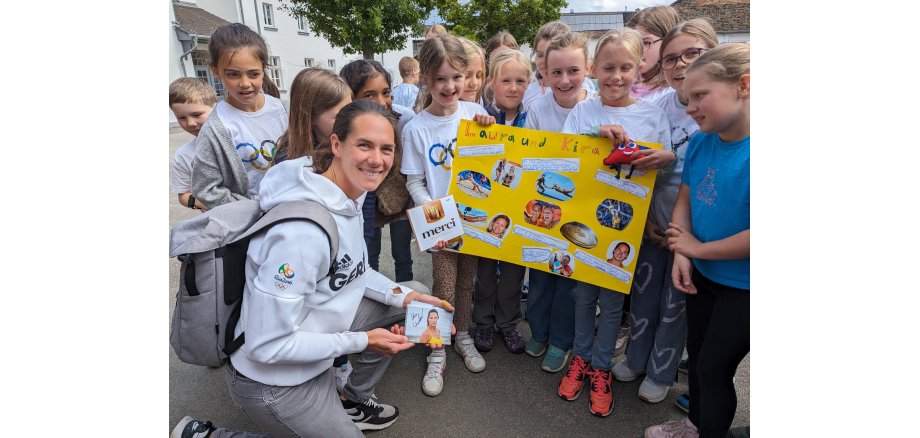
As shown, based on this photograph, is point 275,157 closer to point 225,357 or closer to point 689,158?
point 225,357

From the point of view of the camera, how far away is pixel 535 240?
8.65 feet

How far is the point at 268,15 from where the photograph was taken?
1044 inches

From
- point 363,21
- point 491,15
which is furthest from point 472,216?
point 491,15

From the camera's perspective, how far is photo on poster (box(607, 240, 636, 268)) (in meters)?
2.42

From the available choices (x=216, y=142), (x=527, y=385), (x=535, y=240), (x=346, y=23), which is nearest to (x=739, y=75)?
(x=535, y=240)

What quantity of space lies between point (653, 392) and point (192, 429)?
2.44 m

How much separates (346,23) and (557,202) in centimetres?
1978

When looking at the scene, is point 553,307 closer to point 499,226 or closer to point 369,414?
point 499,226

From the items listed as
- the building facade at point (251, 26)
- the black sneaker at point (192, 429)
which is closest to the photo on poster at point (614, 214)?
the black sneaker at point (192, 429)

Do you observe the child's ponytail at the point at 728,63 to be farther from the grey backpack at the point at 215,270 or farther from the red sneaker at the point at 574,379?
the red sneaker at the point at 574,379

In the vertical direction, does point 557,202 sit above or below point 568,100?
below

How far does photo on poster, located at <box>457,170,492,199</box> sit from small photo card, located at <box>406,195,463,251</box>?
14cm

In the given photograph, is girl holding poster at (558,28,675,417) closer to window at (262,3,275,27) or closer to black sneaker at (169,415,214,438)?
black sneaker at (169,415,214,438)

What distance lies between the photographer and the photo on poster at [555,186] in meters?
2.51
